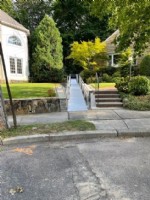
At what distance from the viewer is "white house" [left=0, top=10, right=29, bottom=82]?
Answer: 74.2 feet

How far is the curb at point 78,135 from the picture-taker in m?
6.30

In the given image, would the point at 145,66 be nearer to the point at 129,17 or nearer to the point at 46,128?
the point at 129,17

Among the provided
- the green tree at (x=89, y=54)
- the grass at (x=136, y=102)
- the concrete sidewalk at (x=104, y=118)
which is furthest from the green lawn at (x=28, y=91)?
the green tree at (x=89, y=54)

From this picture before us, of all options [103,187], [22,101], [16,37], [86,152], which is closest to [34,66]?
[16,37]

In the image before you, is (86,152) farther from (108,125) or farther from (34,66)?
(34,66)

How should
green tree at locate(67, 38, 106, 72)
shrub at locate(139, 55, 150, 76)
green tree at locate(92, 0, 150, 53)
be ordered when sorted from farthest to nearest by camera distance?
green tree at locate(67, 38, 106, 72) → shrub at locate(139, 55, 150, 76) → green tree at locate(92, 0, 150, 53)

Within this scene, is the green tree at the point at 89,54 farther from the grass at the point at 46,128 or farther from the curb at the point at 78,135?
the curb at the point at 78,135

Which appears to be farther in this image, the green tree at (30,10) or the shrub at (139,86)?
the green tree at (30,10)

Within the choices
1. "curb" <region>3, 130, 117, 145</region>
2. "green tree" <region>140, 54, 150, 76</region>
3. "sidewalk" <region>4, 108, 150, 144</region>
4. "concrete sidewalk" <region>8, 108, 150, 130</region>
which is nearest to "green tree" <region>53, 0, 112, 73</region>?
"green tree" <region>140, 54, 150, 76</region>

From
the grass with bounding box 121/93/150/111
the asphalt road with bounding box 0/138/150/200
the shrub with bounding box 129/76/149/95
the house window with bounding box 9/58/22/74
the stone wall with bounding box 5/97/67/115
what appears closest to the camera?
the asphalt road with bounding box 0/138/150/200

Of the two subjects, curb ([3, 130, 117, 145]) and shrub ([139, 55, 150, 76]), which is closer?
curb ([3, 130, 117, 145])

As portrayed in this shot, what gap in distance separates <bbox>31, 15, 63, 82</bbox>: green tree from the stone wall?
1452 cm

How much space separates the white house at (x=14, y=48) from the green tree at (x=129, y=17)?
14.3 m

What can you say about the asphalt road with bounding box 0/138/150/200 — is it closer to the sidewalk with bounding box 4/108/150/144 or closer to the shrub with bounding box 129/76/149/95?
the sidewalk with bounding box 4/108/150/144
